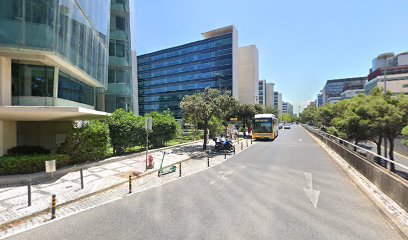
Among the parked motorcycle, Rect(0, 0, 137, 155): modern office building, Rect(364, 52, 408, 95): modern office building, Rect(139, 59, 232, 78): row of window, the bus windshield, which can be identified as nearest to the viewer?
Rect(0, 0, 137, 155): modern office building

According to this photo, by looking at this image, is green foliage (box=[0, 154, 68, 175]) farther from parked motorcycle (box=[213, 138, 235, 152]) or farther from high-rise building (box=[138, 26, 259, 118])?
high-rise building (box=[138, 26, 259, 118])

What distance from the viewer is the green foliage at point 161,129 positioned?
20234mm

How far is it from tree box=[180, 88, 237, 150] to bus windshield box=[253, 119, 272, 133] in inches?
425

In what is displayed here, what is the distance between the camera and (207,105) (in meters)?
19.4

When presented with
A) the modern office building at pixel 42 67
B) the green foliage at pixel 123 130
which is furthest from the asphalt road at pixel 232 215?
the green foliage at pixel 123 130

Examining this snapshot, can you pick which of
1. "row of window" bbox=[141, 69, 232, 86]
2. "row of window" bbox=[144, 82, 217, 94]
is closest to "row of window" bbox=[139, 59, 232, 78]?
"row of window" bbox=[141, 69, 232, 86]

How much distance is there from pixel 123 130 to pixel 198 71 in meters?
68.5

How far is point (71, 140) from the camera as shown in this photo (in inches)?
503

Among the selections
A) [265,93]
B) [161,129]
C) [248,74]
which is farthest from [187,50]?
[265,93]

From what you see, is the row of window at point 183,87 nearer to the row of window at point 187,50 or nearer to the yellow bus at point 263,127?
the row of window at point 187,50

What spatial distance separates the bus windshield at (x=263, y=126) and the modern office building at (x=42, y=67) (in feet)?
72.7

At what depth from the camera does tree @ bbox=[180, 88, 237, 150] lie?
1930 cm

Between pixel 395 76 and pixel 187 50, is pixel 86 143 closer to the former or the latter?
pixel 187 50

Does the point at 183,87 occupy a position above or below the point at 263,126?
above
